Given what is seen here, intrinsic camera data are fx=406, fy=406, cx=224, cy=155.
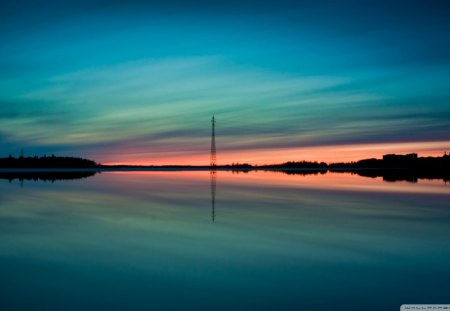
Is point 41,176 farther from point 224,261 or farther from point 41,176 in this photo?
point 224,261

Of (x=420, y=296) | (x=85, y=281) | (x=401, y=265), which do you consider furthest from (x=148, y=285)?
(x=401, y=265)

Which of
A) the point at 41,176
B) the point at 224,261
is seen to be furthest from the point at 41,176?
the point at 224,261

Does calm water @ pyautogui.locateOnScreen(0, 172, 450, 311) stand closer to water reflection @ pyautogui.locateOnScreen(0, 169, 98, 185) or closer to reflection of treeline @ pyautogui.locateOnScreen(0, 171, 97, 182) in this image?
water reflection @ pyautogui.locateOnScreen(0, 169, 98, 185)

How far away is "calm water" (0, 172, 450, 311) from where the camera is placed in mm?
7426

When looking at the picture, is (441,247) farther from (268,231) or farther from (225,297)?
(225,297)

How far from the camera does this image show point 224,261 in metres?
10.0

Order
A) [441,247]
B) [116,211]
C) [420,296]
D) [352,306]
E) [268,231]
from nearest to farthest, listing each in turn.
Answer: [352,306]
[420,296]
[441,247]
[268,231]
[116,211]

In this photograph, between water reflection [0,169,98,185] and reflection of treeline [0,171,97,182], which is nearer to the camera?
water reflection [0,169,98,185]

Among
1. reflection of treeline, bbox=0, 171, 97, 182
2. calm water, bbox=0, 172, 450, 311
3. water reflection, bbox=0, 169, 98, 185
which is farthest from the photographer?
reflection of treeline, bbox=0, 171, 97, 182

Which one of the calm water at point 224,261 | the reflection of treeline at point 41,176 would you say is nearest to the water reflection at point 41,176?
the reflection of treeline at point 41,176

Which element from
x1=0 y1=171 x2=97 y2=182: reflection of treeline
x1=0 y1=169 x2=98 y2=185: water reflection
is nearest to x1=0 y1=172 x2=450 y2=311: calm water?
x1=0 y1=169 x2=98 y2=185: water reflection

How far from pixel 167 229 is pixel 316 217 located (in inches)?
262

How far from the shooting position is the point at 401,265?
9711 mm

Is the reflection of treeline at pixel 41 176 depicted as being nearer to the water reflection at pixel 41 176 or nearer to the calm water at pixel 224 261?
the water reflection at pixel 41 176
